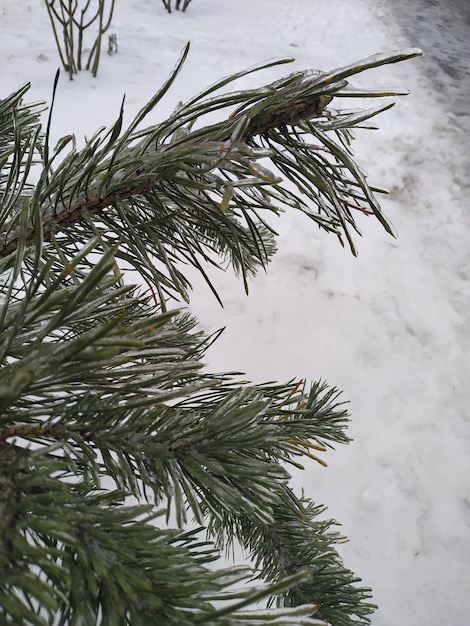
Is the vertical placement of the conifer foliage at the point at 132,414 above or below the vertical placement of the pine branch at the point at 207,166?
below

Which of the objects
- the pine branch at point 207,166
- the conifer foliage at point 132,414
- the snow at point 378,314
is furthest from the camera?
the snow at point 378,314

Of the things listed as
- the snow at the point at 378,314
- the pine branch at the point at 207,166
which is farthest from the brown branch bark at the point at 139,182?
the snow at the point at 378,314

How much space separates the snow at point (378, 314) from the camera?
→ 3.94ft

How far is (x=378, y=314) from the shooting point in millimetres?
1669

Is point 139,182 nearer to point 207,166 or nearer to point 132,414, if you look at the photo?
point 207,166

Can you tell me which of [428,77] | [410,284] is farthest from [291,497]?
[428,77]

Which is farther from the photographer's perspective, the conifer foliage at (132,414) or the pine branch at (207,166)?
the pine branch at (207,166)

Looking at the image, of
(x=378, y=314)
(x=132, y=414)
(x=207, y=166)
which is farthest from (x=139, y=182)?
(x=378, y=314)

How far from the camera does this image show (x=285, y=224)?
1.90m

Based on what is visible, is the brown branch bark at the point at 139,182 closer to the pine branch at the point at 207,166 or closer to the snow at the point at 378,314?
the pine branch at the point at 207,166

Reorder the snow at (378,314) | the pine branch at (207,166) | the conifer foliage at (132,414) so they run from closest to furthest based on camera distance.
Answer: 1. the conifer foliage at (132,414)
2. the pine branch at (207,166)
3. the snow at (378,314)

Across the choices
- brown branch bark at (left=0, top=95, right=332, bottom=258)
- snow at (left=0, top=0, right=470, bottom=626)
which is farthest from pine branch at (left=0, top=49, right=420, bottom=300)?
snow at (left=0, top=0, right=470, bottom=626)

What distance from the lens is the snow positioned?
1.20 meters

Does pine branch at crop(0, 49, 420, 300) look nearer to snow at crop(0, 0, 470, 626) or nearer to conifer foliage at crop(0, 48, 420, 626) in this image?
conifer foliage at crop(0, 48, 420, 626)
